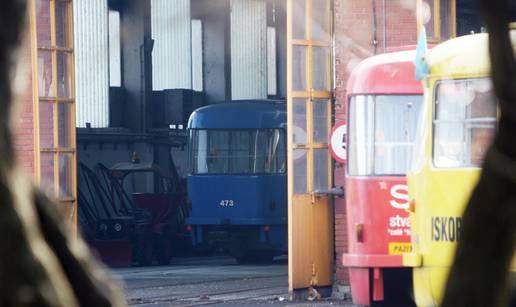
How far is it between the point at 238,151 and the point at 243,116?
70 cm

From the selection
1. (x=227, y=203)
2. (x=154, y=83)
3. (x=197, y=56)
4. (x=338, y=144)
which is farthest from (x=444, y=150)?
(x=197, y=56)

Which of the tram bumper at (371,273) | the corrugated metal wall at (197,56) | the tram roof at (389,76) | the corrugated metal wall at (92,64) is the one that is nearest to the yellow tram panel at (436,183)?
the tram bumper at (371,273)

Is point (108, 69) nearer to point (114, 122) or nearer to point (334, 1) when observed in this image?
point (114, 122)

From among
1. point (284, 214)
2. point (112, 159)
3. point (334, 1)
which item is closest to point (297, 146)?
point (334, 1)

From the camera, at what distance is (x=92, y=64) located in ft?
117

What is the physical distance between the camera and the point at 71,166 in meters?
18.0

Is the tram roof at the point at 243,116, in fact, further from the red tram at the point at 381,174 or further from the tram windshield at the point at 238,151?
the red tram at the point at 381,174

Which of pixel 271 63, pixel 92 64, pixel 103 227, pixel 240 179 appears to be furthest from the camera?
pixel 271 63

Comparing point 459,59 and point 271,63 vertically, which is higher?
point 271,63

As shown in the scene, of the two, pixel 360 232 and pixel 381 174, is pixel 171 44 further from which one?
pixel 360 232

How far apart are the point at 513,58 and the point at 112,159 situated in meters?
31.9

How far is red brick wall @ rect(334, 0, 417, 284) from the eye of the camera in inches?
682

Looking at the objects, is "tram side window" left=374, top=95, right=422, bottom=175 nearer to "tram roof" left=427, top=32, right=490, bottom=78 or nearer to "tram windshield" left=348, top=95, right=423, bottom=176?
"tram windshield" left=348, top=95, right=423, bottom=176

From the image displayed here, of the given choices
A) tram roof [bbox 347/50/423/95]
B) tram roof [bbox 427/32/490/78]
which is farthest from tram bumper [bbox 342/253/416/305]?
tram roof [bbox 427/32/490/78]
